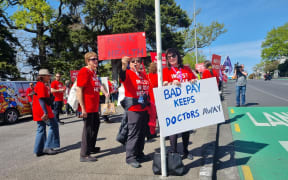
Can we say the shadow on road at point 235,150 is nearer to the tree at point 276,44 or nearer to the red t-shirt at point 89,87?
the red t-shirt at point 89,87

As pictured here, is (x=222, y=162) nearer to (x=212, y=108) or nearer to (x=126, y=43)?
(x=212, y=108)

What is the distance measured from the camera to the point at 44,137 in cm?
457

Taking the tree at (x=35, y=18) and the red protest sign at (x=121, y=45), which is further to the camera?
the tree at (x=35, y=18)

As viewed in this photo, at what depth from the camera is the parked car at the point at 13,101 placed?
31.1ft

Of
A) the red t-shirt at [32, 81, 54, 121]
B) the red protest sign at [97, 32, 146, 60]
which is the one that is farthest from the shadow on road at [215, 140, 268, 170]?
the red protest sign at [97, 32, 146, 60]

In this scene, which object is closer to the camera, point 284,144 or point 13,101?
point 284,144

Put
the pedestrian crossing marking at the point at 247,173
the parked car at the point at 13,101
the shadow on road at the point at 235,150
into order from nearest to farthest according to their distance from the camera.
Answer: the pedestrian crossing marking at the point at 247,173, the shadow on road at the point at 235,150, the parked car at the point at 13,101

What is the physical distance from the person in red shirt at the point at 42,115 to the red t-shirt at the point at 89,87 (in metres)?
1.08

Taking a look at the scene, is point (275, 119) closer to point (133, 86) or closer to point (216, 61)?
point (216, 61)

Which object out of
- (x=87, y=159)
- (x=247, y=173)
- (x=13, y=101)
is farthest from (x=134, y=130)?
(x=13, y=101)

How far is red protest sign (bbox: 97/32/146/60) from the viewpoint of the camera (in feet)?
26.3

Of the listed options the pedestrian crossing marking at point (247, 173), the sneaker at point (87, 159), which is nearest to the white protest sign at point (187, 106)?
the pedestrian crossing marking at point (247, 173)

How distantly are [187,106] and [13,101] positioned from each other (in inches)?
374

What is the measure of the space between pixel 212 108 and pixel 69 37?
24.9 metres
